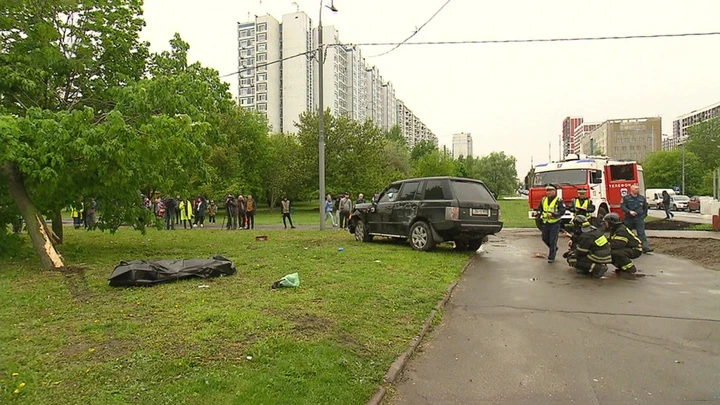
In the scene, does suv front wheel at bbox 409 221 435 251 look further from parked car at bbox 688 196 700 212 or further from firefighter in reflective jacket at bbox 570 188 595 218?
parked car at bbox 688 196 700 212

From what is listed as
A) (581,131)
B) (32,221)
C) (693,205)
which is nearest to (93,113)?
(32,221)

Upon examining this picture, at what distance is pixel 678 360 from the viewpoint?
4.54 meters

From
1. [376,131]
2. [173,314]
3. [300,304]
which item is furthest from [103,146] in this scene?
[376,131]

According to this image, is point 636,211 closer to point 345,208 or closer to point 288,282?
point 288,282

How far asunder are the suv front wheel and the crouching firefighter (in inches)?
135

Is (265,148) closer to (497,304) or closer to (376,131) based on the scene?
(376,131)

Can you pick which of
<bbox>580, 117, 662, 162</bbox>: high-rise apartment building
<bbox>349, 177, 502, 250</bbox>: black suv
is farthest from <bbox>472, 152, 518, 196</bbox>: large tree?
<bbox>349, 177, 502, 250</bbox>: black suv

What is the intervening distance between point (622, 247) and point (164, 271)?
800 centimetres

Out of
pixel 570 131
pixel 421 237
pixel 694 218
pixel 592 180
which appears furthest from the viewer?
pixel 570 131

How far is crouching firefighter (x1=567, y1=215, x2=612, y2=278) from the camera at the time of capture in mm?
8711

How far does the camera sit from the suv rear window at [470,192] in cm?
1152

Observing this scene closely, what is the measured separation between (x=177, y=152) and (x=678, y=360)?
357 inches

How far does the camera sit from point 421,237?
11.9m

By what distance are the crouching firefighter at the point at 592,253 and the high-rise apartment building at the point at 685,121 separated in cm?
10862
